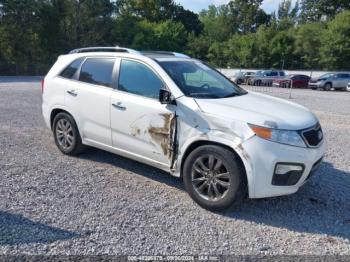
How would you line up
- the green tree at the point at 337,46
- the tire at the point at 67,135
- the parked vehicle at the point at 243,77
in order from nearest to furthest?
the tire at the point at 67,135 < the parked vehicle at the point at 243,77 < the green tree at the point at 337,46

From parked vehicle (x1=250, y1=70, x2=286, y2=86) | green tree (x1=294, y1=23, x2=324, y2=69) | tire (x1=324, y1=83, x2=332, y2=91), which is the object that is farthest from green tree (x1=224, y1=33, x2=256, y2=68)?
tire (x1=324, y1=83, x2=332, y2=91)

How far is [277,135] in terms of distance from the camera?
3.82 metres

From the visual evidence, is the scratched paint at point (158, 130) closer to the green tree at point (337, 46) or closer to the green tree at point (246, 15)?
the green tree at point (337, 46)

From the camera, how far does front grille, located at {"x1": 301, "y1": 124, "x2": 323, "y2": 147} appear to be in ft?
13.1

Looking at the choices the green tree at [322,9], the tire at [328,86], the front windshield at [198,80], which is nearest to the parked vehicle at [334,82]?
the tire at [328,86]

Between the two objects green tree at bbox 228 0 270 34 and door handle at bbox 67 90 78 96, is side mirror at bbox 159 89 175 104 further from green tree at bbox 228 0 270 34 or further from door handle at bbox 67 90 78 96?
green tree at bbox 228 0 270 34

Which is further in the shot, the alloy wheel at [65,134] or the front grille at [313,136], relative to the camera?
the alloy wheel at [65,134]

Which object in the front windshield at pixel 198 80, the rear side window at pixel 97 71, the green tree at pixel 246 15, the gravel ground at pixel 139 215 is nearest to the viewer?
the gravel ground at pixel 139 215

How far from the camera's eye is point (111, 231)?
3.63 m

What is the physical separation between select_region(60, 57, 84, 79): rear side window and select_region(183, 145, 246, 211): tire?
8.67ft

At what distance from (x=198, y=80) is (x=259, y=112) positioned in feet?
3.77

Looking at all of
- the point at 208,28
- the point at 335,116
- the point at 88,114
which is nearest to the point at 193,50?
the point at 208,28

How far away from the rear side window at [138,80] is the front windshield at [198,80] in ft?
0.70

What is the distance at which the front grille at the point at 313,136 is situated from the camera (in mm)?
3988
